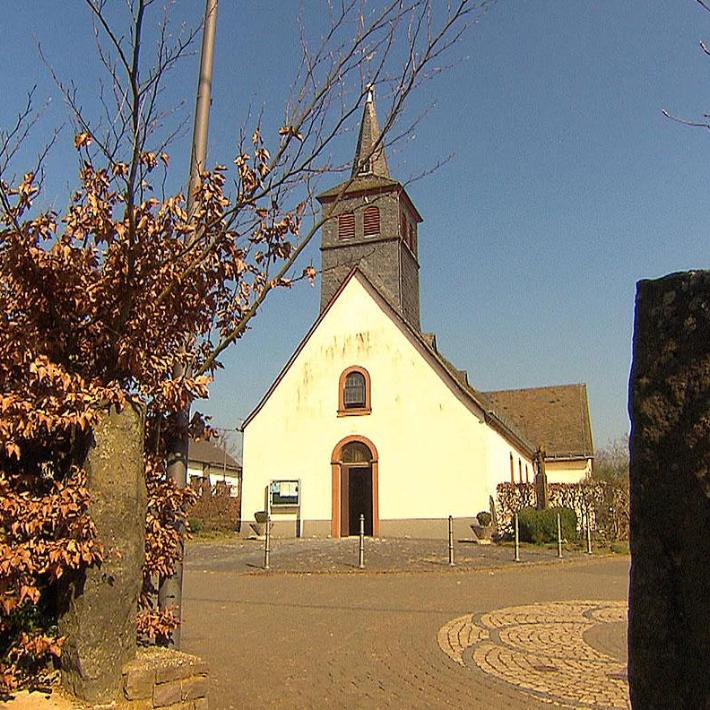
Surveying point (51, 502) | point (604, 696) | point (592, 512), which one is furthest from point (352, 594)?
point (592, 512)

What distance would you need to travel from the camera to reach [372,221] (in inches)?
1335

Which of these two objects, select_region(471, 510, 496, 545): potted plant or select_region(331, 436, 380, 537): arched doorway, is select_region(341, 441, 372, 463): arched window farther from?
select_region(471, 510, 496, 545): potted plant

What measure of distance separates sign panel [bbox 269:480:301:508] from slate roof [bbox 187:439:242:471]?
93.9 feet

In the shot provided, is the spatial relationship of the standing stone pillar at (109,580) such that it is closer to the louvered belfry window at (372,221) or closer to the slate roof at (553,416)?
the louvered belfry window at (372,221)

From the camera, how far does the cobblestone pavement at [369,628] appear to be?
20.7ft

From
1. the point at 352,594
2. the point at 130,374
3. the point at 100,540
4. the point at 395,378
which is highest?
the point at 395,378

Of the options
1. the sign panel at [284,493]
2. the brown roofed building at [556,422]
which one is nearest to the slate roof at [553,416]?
the brown roofed building at [556,422]

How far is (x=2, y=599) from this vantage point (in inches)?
178

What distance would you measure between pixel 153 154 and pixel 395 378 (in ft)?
80.9

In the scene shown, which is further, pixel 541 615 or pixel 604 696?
pixel 541 615

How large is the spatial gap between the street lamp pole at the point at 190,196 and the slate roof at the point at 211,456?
5282cm

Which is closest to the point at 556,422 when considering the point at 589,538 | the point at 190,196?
the point at 589,538

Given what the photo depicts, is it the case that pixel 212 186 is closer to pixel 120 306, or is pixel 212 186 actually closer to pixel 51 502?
pixel 120 306

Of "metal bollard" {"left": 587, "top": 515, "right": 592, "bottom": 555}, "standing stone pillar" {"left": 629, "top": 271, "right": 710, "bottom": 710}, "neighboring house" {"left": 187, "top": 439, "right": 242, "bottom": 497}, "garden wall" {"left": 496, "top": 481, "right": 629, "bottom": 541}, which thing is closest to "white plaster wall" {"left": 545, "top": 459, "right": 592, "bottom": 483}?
"garden wall" {"left": 496, "top": 481, "right": 629, "bottom": 541}
